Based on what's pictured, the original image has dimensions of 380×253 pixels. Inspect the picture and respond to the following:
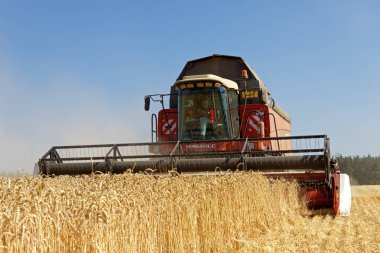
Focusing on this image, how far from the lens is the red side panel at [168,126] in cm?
1263

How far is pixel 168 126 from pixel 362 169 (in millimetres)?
62682

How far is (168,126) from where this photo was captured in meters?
12.6

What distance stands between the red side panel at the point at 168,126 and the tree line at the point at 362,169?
2177 inches

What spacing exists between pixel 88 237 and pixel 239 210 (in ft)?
13.8

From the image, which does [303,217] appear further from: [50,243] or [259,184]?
[50,243]

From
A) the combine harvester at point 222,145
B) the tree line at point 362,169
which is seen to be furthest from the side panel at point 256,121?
the tree line at point 362,169

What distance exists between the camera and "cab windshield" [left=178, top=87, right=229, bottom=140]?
1142 centimetres

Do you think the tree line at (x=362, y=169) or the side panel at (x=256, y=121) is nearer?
the side panel at (x=256, y=121)

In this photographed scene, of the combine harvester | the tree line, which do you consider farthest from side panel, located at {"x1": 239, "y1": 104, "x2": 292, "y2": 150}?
the tree line

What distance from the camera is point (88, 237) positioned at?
286cm

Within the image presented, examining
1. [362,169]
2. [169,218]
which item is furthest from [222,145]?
[362,169]

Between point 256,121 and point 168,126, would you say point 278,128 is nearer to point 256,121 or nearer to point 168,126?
point 256,121

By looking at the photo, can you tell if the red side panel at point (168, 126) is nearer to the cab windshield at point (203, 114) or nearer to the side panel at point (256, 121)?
the cab windshield at point (203, 114)

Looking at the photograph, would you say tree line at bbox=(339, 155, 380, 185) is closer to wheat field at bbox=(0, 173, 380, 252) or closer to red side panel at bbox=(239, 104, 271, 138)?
red side panel at bbox=(239, 104, 271, 138)
